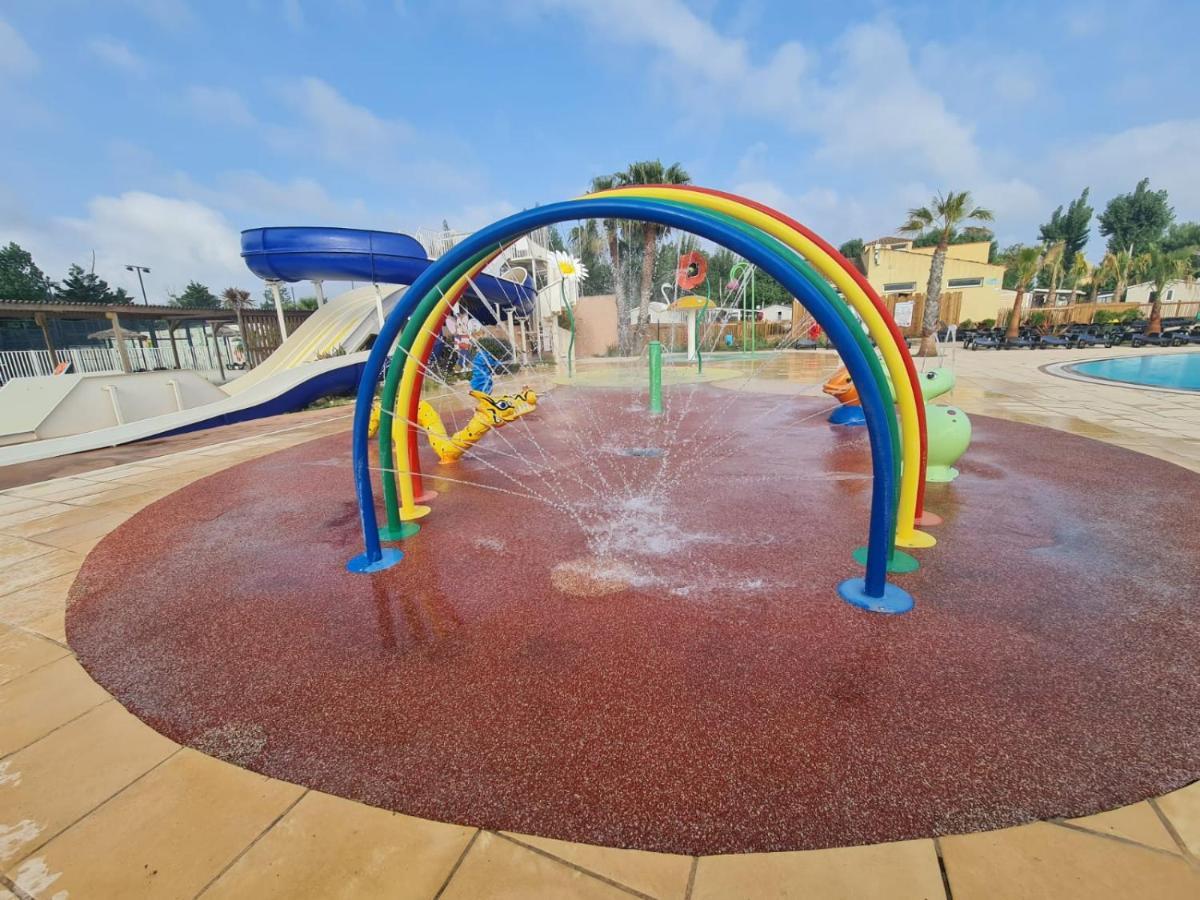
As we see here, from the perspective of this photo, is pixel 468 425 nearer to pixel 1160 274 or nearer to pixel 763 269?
pixel 763 269

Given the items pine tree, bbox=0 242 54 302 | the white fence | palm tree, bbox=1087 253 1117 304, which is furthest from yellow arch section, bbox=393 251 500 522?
pine tree, bbox=0 242 54 302

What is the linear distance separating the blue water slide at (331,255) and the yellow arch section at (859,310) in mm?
9307

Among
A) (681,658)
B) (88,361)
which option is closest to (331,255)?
(681,658)

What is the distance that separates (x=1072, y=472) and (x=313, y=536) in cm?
826

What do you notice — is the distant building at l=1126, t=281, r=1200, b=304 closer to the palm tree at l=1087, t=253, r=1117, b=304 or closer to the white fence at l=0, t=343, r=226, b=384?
the palm tree at l=1087, t=253, r=1117, b=304

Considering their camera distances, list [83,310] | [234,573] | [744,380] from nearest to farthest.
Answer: [234,573] < [744,380] < [83,310]

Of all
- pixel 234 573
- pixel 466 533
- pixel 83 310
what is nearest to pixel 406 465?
pixel 466 533

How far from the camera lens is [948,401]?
11.4 metres

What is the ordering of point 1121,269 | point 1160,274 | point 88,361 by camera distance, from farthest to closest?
point 1121,269, point 1160,274, point 88,361

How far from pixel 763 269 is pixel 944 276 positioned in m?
43.3

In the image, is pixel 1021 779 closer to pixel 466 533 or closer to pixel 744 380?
pixel 466 533

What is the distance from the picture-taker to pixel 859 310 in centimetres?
392

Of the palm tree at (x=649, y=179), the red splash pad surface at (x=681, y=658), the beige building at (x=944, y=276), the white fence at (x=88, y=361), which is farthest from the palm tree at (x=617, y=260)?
the red splash pad surface at (x=681, y=658)

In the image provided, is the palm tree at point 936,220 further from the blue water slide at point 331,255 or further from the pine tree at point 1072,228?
the pine tree at point 1072,228
